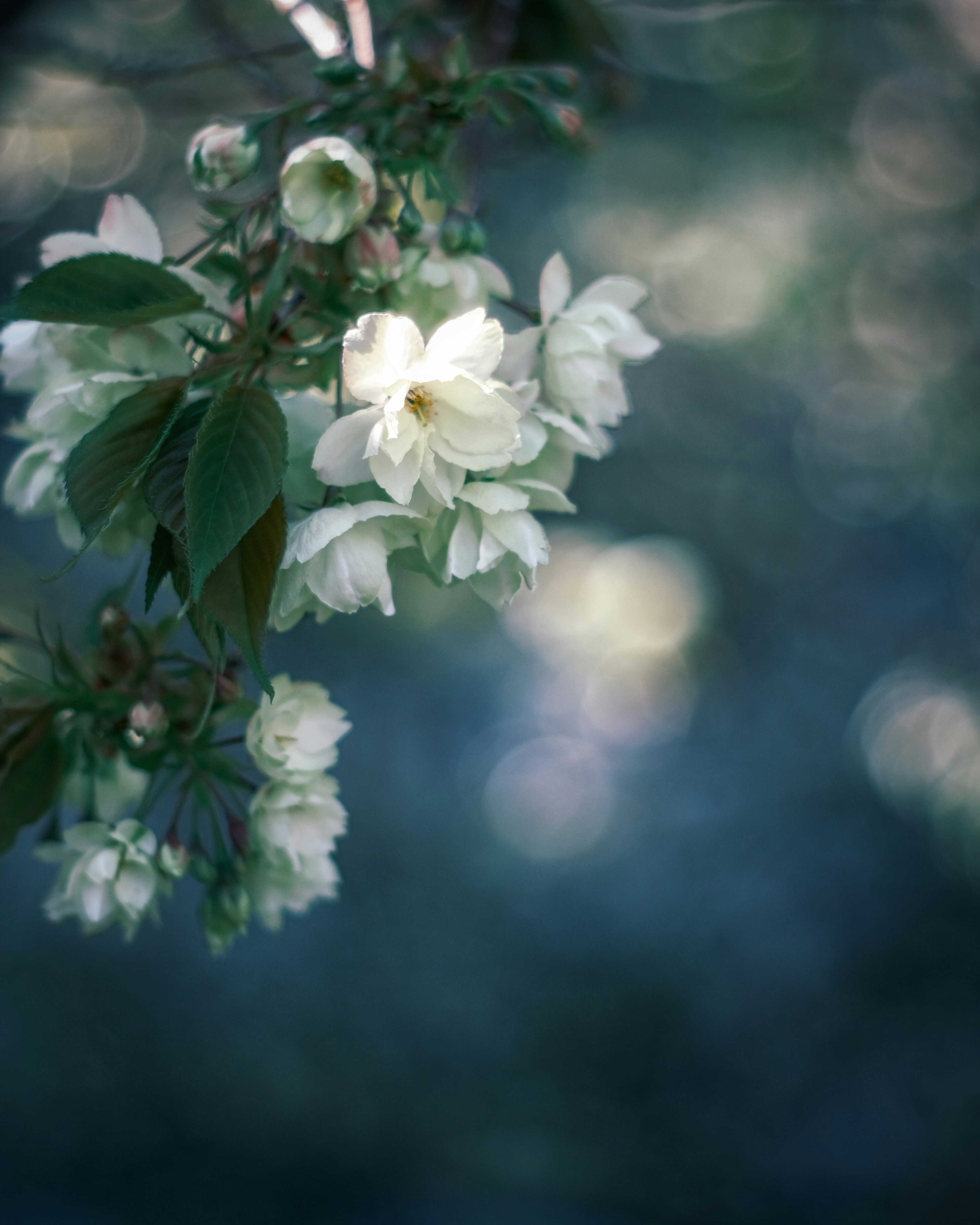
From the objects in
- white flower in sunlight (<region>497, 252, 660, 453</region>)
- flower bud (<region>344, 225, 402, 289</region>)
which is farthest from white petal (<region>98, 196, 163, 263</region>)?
white flower in sunlight (<region>497, 252, 660, 453</region>)

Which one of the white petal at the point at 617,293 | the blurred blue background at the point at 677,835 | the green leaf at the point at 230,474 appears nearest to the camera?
the green leaf at the point at 230,474

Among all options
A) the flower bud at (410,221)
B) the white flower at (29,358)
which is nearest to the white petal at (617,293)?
the flower bud at (410,221)

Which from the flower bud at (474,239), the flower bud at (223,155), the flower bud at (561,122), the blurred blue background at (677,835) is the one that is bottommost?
the blurred blue background at (677,835)

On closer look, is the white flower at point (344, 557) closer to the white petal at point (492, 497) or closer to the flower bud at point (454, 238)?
the white petal at point (492, 497)

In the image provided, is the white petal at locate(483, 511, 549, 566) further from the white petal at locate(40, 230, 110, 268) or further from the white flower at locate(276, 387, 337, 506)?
the white petal at locate(40, 230, 110, 268)

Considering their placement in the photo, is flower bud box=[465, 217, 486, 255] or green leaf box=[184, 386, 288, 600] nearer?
green leaf box=[184, 386, 288, 600]

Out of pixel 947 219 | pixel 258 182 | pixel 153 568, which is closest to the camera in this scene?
pixel 153 568

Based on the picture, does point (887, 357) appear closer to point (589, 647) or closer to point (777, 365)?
point (777, 365)

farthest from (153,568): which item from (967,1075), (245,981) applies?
(967,1075)
